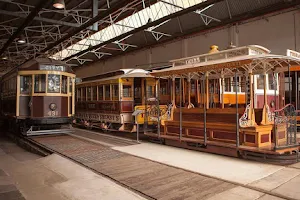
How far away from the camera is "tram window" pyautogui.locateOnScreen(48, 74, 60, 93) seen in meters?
9.69

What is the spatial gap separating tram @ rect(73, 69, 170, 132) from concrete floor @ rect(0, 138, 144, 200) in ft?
14.3

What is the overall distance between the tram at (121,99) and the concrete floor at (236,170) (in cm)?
272

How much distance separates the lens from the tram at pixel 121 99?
10.7 metres

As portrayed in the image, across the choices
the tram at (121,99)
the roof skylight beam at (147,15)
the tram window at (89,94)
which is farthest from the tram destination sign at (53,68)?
the roof skylight beam at (147,15)

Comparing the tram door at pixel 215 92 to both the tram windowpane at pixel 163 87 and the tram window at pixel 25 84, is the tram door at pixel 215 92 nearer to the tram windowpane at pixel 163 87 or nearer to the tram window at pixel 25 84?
the tram windowpane at pixel 163 87

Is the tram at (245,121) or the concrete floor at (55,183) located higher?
the tram at (245,121)

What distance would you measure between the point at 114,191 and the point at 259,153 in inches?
137

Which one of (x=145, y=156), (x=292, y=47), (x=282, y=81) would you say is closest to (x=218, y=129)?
(x=145, y=156)

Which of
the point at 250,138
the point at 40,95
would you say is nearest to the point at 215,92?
the point at 250,138

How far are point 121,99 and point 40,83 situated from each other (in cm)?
326

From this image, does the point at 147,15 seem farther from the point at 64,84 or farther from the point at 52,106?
the point at 52,106

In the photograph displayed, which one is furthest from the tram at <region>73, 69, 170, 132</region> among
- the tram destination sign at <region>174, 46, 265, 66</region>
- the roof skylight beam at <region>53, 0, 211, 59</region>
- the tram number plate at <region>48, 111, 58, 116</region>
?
the roof skylight beam at <region>53, 0, 211, 59</region>

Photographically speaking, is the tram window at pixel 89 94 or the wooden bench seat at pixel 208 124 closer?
the wooden bench seat at pixel 208 124

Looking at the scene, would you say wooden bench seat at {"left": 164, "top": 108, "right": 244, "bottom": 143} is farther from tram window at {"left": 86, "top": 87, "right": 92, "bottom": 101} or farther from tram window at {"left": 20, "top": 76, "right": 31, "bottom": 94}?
tram window at {"left": 86, "top": 87, "right": 92, "bottom": 101}
